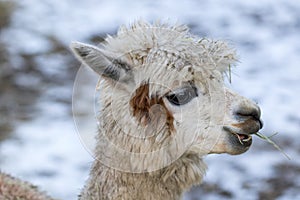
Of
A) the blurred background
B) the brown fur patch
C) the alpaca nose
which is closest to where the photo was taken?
the alpaca nose

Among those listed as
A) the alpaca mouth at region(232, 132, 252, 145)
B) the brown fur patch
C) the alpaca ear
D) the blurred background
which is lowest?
the alpaca mouth at region(232, 132, 252, 145)

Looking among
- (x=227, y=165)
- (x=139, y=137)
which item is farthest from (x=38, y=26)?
(x=139, y=137)

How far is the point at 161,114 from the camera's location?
3.16 m

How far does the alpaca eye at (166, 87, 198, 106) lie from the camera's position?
3111 mm

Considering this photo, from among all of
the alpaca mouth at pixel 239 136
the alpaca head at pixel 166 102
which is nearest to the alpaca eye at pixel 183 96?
the alpaca head at pixel 166 102

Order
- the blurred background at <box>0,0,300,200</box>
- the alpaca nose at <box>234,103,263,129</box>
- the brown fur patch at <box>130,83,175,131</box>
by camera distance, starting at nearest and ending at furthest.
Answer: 1. the alpaca nose at <box>234,103,263,129</box>
2. the brown fur patch at <box>130,83,175,131</box>
3. the blurred background at <box>0,0,300,200</box>

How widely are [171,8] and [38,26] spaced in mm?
1535

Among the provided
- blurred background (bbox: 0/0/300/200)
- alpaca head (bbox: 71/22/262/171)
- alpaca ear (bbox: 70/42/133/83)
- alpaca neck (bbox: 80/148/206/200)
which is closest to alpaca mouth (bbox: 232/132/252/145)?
alpaca head (bbox: 71/22/262/171)

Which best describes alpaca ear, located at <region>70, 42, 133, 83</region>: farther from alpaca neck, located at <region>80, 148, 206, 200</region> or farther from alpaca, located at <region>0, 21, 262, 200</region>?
alpaca neck, located at <region>80, 148, 206, 200</region>

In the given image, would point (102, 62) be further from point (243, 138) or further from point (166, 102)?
point (243, 138)

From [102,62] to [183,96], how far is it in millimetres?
351

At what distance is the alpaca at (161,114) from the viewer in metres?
3.11

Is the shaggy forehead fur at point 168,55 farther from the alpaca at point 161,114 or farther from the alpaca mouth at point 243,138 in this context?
the alpaca mouth at point 243,138

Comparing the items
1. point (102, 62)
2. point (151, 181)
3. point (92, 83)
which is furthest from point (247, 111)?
point (92, 83)
